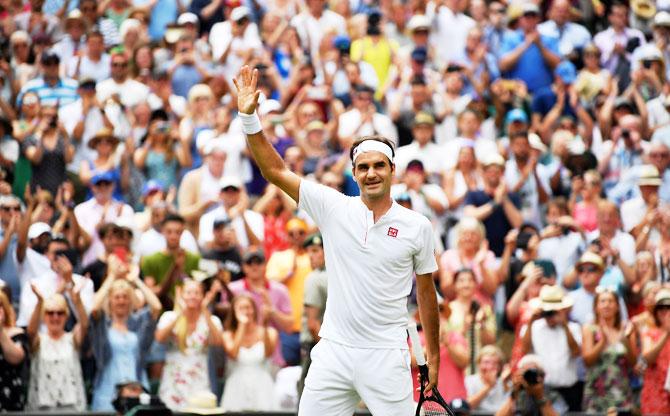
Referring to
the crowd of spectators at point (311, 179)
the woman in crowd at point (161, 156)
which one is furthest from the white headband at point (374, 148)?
the woman in crowd at point (161, 156)

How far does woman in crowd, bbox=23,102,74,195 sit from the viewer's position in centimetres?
1592

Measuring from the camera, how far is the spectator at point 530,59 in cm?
1891

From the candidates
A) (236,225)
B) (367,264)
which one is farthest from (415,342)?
(236,225)

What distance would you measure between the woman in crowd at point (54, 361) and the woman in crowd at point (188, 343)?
691 millimetres

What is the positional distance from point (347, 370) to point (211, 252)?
21.1 ft

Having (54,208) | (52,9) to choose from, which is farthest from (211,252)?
(52,9)

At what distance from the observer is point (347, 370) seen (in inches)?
332

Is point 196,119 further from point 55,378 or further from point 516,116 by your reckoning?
point 55,378

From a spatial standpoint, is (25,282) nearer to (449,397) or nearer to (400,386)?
(449,397)

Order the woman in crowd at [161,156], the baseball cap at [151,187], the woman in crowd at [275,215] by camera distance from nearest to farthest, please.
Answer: the woman in crowd at [275,215], the baseball cap at [151,187], the woman in crowd at [161,156]

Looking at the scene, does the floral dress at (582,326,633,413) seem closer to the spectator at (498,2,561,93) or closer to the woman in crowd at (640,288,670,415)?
the woman in crowd at (640,288,670,415)

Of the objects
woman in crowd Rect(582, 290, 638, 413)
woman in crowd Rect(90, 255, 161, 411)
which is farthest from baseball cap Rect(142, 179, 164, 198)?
woman in crowd Rect(582, 290, 638, 413)

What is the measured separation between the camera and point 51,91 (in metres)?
17.2

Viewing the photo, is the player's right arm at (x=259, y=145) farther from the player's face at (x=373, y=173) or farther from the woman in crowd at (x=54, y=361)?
the woman in crowd at (x=54, y=361)
